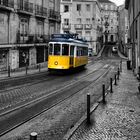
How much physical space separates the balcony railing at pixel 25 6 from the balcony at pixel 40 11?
1.60 meters

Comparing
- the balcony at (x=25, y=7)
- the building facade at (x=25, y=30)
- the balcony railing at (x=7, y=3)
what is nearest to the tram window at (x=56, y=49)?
the building facade at (x=25, y=30)

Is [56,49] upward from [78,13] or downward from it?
downward

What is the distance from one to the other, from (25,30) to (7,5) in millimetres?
A: 5082

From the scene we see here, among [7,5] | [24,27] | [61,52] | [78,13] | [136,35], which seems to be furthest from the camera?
[78,13]

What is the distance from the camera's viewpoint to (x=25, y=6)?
32.3 metres

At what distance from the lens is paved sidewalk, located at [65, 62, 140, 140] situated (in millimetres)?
7430

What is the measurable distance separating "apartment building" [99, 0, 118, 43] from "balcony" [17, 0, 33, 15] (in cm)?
7446

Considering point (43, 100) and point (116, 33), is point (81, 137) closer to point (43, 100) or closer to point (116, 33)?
point (43, 100)

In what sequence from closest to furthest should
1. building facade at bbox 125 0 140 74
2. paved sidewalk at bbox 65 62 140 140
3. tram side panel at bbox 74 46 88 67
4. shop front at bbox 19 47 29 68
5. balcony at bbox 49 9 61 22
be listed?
paved sidewalk at bbox 65 62 140 140 < building facade at bbox 125 0 140 74 < tram side panel at bbox 74 46 88 67 < shop front at bbox 19 47 29 68 < balcony at bbox 49 9 61 22

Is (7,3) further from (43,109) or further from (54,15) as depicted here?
(43,109)

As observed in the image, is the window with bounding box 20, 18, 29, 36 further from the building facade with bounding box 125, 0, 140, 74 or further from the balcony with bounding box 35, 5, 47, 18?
the building facade with bounding box 125, 0, 140, 74

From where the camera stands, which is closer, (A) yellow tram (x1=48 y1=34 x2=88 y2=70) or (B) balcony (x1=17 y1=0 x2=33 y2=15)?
(A) yellow tram (x1=48 y1=34 x2=88 y2=70)

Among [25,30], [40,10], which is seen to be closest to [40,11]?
[40,10]

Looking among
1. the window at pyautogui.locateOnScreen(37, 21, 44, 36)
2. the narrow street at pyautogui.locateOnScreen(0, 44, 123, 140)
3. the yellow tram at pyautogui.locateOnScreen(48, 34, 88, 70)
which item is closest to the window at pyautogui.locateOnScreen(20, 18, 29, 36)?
the window at pyautogui.locateOnScreen(37, 21, 44, 36)
